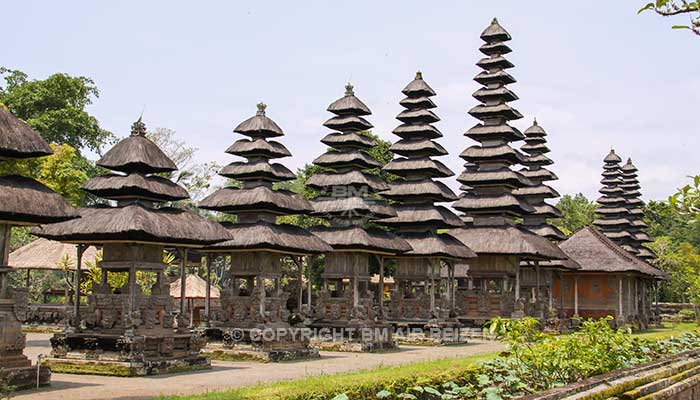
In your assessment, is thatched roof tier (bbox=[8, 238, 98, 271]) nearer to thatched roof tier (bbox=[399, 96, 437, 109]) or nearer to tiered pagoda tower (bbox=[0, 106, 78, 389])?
thatched roof tier (bbox=[399, 96, 437, 109])

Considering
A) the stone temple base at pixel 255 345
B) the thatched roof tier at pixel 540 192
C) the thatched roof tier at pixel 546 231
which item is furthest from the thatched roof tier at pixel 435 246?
the thatched roof tier at pixel 540 192

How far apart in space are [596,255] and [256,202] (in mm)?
25277

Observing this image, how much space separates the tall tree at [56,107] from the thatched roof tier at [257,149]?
31.6m

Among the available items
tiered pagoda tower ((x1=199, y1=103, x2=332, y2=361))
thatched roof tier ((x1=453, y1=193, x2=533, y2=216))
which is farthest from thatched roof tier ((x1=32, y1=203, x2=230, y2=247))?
thatched roof tier ((x1=453, y1=193, x2=533, y2=216))

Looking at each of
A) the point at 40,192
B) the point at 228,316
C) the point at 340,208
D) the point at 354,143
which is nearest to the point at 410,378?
the point at 40,192

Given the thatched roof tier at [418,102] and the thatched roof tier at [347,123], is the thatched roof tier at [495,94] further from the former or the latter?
the thatched roof tier at [347,123]

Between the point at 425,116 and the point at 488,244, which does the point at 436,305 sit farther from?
the point at 425,116

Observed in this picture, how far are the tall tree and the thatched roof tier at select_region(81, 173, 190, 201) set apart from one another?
35937mm

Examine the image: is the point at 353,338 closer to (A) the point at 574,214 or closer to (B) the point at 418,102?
(B) the point at 418,102

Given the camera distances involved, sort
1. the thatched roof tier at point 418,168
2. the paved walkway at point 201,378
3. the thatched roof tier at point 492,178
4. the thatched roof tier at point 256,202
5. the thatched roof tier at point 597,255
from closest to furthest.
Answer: the paved walkway at point 201,378, the thatched roof tier at point 256,202, the thatched roof tier at point 418,168, the thatched roof tier at point 492,178, the thatched roof tier at point 597,255

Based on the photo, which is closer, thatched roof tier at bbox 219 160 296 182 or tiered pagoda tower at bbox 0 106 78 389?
tiered pagoda tower at bbox 0 106 78 389

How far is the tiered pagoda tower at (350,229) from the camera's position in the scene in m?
28.9

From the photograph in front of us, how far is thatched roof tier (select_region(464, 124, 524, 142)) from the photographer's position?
133 ft

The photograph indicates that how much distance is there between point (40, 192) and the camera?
55.0 ft
